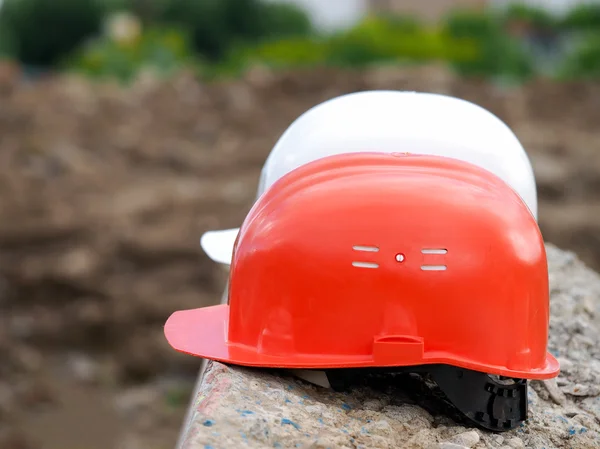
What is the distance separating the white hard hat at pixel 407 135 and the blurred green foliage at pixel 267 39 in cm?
945

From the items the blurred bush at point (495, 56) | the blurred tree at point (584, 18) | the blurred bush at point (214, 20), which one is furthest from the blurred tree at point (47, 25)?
the blurred tree at point (584, 18)

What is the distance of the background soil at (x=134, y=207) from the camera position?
5914mm

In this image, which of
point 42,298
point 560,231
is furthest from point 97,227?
point 560,231

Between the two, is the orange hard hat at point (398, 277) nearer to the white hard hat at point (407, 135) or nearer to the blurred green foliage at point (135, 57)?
the white hard hat at point (407, 135)

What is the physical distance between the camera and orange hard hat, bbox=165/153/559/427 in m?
1.74

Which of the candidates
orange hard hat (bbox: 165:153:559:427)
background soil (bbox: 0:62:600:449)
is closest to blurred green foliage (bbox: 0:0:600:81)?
background soil (bbox: 0:62:600:449)

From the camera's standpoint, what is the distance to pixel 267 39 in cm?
1382

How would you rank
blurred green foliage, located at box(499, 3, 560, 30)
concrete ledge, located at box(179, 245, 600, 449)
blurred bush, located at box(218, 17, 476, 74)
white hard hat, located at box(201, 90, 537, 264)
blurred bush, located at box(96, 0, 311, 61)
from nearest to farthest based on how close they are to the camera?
1. concrete ledge, located at box(179, 245, 600, 449)
2. white hard hat, located at box(201, 90, 537, 264)
3. blurred bush, located at box(218, 17, 476, 74)
4. blurred green foliage, located at box(499, 3, 560, 30)
5. blurred bush, located at box(96, 0, 311, 61)

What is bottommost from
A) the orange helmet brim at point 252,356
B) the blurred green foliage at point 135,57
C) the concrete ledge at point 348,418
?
the blurred green foliage at point 135,57

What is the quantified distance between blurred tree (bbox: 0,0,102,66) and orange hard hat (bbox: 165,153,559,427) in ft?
41.6

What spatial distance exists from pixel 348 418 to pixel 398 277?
33 centimetres

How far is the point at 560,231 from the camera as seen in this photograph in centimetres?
749

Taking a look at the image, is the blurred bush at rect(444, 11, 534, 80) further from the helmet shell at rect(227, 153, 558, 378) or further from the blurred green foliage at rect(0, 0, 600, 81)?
the helmet shell at rect(227, 153, 558, 378)

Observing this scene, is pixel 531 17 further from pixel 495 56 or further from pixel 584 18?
pixel 495 56
